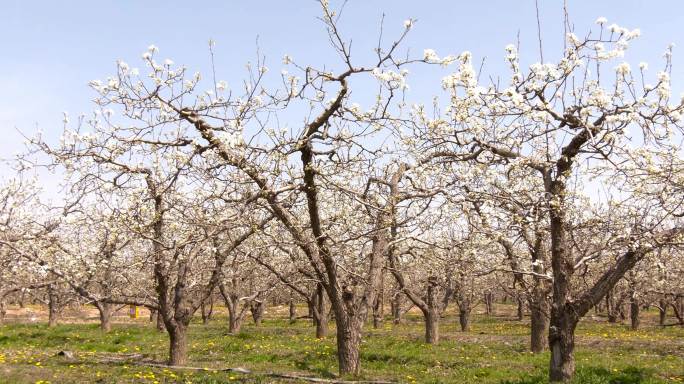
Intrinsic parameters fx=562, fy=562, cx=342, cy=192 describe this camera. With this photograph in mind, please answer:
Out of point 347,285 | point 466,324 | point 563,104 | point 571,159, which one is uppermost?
point 563,104

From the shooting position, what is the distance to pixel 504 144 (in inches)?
473

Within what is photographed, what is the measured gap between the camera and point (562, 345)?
1199 centimetres

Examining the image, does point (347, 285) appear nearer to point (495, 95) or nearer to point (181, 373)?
point (181, 373)

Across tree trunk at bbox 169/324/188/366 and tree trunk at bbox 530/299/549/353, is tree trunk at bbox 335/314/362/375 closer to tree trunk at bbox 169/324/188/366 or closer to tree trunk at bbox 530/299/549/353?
tree trunk at bbox 169/324/188/366

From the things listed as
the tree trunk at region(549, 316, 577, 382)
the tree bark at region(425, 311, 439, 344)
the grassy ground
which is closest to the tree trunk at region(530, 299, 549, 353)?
the grassy ground

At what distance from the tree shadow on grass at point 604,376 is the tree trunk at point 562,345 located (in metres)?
0.28

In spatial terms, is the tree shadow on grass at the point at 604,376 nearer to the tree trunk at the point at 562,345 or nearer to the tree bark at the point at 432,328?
the tree trunk at the point at 562,345

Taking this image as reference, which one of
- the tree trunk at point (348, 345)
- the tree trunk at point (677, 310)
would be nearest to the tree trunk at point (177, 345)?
the tree trunk at point (348, 345)

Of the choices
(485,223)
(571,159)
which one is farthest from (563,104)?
(485,223)

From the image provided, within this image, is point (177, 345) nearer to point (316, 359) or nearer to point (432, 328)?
point (316, 359)

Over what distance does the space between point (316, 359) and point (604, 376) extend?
935 centimetres

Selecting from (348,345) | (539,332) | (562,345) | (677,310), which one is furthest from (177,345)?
(677,310)

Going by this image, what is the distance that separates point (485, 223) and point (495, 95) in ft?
13.3

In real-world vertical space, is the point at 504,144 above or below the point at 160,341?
above
